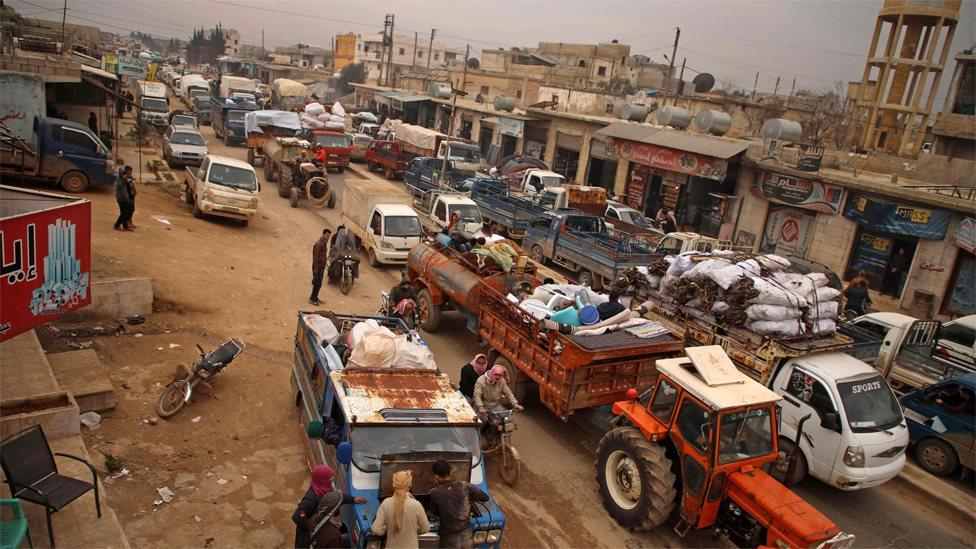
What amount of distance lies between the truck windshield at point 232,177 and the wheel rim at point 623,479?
45.9 ft

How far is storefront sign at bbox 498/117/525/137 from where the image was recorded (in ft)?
122

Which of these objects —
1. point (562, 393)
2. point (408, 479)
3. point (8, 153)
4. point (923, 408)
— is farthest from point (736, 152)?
point (8, 153)

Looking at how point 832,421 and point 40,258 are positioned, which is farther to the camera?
point 832,421

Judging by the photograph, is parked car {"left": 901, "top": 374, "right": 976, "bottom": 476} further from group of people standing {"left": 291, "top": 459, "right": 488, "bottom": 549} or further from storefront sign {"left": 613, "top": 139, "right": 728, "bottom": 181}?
storefront sign {"left": 613, "top": 139, "right": 728, "bottom": 181}

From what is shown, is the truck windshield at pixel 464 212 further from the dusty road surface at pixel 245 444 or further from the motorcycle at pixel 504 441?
the motorcycle at pixel 504 441

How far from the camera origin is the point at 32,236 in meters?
6.23

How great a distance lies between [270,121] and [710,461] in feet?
88.2

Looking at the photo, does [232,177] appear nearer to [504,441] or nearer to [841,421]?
[504,441]

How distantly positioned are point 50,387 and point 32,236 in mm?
1839

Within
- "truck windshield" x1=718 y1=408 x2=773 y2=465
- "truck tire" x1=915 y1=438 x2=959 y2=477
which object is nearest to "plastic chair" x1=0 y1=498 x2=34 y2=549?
"truck windshield" x1=718 y1=408 x2=773 y2=465

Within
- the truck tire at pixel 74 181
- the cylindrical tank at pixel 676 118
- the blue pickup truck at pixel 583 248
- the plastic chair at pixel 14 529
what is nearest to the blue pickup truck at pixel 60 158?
the truck tire at pixel 74 181

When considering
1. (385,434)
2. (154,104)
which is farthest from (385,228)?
(154,104)

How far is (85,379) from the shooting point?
309 inches

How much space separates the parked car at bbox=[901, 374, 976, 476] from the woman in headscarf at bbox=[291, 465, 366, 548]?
9572 millimetres
